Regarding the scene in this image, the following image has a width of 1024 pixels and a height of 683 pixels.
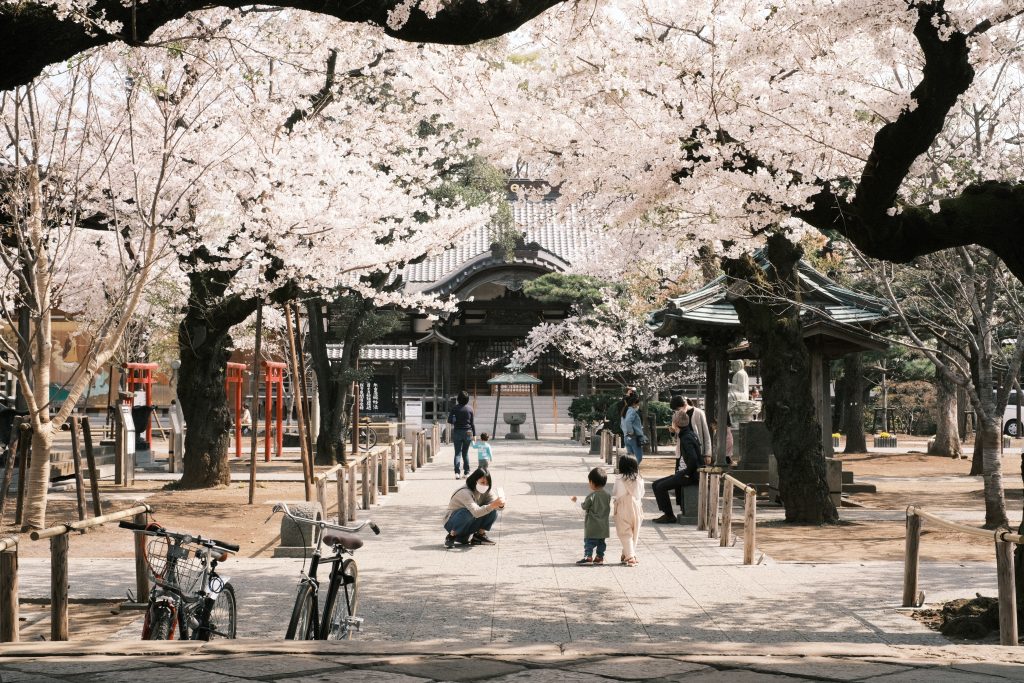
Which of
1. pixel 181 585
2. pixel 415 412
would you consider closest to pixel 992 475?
pixel 181 585

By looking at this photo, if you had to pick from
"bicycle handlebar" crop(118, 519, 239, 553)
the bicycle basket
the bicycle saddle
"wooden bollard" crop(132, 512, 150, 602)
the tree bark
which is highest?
the tree bark

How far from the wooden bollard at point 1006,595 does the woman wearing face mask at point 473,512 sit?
5.66m

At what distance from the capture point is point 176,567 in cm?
607

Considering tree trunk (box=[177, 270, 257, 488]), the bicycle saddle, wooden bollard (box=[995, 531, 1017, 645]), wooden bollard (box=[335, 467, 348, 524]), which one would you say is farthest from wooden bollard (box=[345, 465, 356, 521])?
wooden bollard (box=[995, 531, 1017, 645])

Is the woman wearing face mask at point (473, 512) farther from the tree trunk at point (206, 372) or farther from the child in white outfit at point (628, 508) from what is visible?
the tree trunk at point (206, 372)

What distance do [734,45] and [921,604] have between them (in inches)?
219

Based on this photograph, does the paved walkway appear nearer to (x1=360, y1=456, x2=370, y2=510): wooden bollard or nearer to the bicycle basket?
the bicycle basket

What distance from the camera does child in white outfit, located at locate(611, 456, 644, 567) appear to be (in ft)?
35.0

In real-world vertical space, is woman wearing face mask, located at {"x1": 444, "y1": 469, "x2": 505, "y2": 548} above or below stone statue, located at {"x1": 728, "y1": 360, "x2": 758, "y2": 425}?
below

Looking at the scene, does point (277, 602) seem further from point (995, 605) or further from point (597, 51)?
point (597, 51)

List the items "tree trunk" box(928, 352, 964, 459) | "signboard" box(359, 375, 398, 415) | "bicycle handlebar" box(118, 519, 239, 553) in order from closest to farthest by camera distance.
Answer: "bicycle handlebar" box(118, 519, 239, 553)
"tree trunk" box(928, 352, 964, 459)
"signboard" box(359, 375, 398, 415)

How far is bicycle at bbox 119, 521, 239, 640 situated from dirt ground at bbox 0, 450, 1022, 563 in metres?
5.13

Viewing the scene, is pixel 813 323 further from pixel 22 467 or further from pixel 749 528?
pixel 22 467

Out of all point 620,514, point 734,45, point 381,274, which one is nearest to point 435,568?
point 620,514
